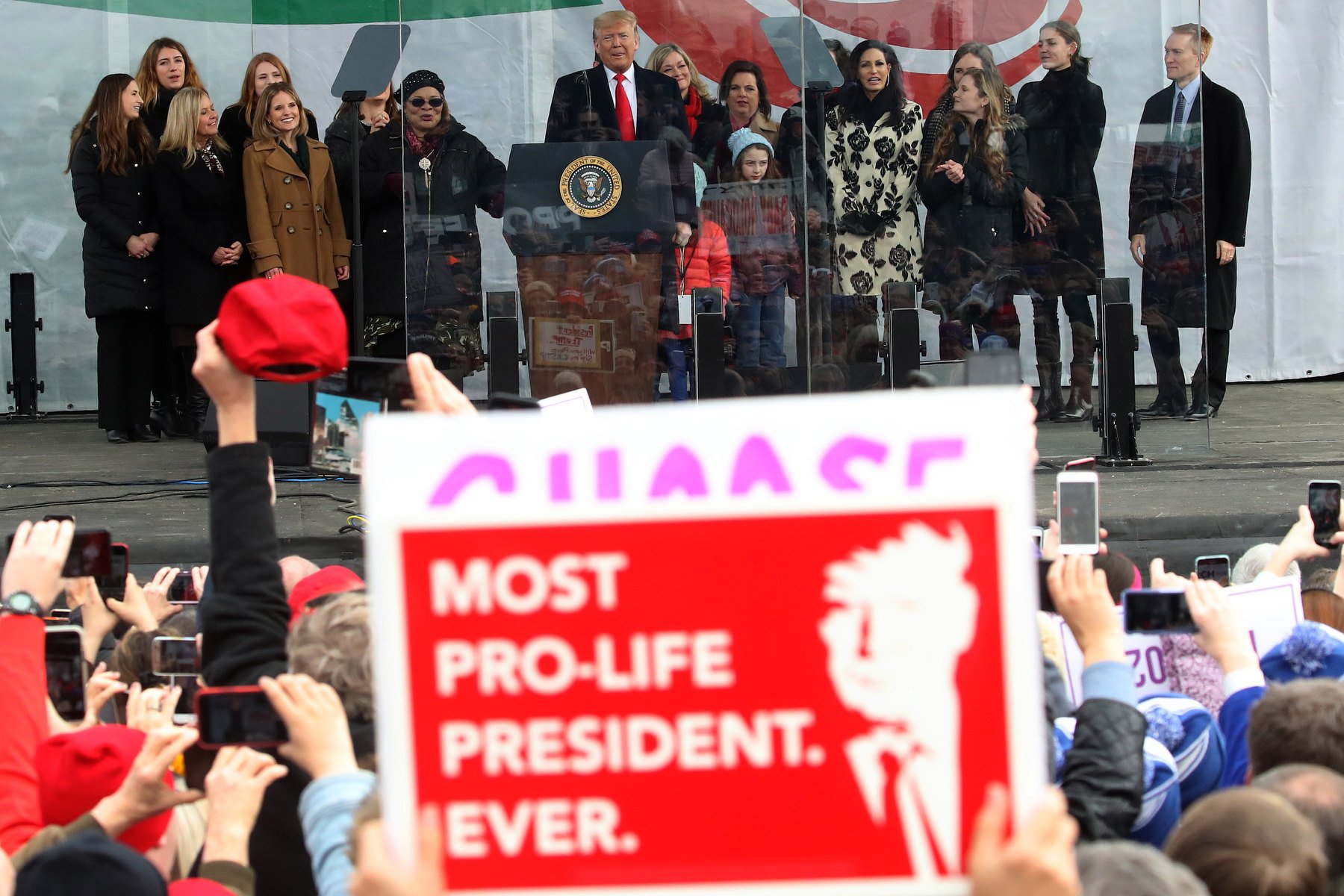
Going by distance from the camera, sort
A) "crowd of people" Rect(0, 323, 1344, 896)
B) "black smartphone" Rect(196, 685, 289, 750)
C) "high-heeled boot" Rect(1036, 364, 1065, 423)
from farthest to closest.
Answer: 1. "high-heeled boot" Rect(1036, 364, 1065, 423)
2. "black smartphone" Rect(196, 685, 289, 750)
3. "crowd of people" Rect(0, 323, 1344, 896)

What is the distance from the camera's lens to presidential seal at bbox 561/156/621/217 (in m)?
9.48

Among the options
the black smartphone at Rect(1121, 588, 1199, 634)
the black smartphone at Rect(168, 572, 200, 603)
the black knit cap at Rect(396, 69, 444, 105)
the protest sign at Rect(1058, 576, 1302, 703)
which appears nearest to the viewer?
the black smartphone at Rect(1121, 588, 1199, 634)

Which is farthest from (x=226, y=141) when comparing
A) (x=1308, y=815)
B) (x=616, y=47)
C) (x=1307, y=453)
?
(x=1308, y=815)

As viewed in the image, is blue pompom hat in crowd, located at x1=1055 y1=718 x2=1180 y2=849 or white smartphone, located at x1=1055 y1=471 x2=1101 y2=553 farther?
white smartphone, located at x1=1055 y1=471 x2=1101 y2=553

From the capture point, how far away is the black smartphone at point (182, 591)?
4605mm

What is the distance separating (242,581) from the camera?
274 cm

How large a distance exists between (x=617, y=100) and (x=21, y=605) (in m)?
7.05

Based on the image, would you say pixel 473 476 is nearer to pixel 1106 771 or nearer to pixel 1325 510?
pixel 1106 771

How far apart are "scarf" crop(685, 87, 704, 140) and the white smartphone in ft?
21.0

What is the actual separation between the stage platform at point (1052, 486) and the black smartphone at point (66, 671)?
4154mm

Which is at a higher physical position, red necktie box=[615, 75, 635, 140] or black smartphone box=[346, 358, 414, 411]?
red necktie box=[615, 75, 635, 140]

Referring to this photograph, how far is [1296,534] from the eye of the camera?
13.6 ft

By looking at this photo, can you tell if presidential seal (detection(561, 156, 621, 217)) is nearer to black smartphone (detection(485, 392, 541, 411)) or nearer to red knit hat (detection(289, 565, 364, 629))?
red knit hat (detection(289, 565, 364, 629))

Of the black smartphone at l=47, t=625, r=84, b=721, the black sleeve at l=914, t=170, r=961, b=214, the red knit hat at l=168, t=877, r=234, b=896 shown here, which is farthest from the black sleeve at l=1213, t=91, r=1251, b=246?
the red knit hat at l=168, t=877, r=234, b=896
